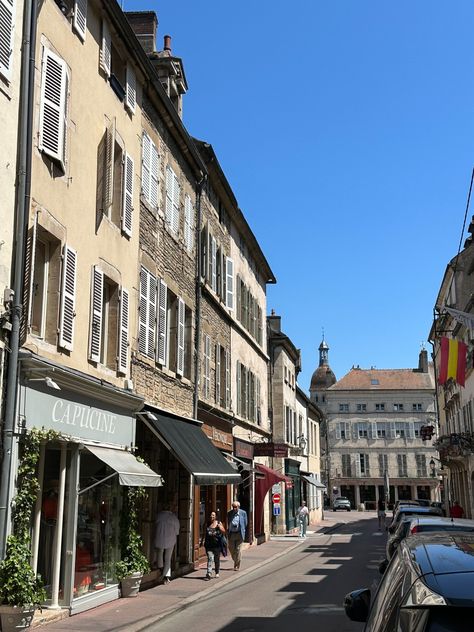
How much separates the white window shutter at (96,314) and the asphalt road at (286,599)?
14.5ft

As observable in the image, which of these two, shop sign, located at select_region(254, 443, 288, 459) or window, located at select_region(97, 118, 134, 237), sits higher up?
window, located at select_region(97, 118, 134, 237)

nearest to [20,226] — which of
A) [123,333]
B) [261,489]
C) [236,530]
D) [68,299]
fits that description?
[68,299]

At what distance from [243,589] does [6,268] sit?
8840 millimetres

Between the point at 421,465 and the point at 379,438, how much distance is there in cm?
571

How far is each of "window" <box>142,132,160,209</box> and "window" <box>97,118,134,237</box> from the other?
0.96 meters

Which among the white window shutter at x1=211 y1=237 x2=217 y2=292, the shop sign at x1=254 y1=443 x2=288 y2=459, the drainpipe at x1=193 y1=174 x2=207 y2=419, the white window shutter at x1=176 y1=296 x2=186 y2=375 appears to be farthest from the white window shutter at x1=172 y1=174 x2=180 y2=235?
the shop sign at x1=254 y1=443 x2=288 y2=459

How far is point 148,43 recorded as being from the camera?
19859mm

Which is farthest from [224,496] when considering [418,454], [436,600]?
[418,454]

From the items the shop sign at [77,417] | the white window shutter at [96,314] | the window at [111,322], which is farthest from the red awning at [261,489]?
the white window shutter at [96,314]

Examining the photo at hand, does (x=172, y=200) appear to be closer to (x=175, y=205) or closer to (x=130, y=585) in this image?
(x=175, y=205)

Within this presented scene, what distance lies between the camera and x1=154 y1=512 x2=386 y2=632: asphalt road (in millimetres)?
10617

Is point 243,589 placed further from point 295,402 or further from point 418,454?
point 418,454

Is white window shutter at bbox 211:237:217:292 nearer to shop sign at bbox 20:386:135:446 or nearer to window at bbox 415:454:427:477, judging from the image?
shop sign at bbox 20:386:135:446

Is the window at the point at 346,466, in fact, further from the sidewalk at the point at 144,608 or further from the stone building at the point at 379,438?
the sidewalk at the point at 144,608
